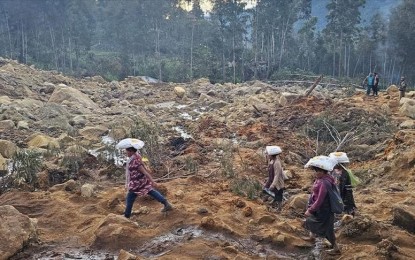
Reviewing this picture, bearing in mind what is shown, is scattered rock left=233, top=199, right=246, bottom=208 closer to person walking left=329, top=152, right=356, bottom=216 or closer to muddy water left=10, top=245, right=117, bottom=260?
person walking left=329, top=152, right=356, bottom=216

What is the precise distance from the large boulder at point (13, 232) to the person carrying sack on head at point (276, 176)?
3.29 m

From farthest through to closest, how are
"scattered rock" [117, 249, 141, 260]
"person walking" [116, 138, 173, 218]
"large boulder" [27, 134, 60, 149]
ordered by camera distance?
1. "large boulder" [27, 134, 60, 149]
2. "person walking" [116, 138, 173, 218]
3. "scattered rock" [117, 249, 141, 260]

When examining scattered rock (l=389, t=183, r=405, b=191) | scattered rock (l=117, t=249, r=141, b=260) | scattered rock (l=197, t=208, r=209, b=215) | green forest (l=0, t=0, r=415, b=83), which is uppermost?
green forest (l=0, t=0, r=415, b=83)

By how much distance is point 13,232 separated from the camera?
463cm

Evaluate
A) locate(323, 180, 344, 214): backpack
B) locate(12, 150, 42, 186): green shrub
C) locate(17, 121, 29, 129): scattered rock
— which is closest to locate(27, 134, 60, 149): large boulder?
locate(17, 121, 29, 129): scattered rock

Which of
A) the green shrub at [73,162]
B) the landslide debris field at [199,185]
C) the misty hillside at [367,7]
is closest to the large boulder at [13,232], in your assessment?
the landslide debris field at [199,185]

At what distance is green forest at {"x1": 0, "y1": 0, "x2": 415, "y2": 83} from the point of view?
35.2 meters

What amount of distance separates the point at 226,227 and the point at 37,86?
17.2m

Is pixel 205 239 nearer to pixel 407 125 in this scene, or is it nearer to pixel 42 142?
pixel 42 142

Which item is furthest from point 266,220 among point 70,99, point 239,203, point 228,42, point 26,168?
point 228,42

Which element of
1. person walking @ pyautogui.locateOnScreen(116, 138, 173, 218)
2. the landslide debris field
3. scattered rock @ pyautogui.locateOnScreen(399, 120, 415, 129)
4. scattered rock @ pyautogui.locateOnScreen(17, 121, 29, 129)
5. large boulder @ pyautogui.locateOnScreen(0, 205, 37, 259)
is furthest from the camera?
scattered rock @ pyautogui.locateOnScreen(17, 121, 29, 129)

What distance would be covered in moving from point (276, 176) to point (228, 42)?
35585mm

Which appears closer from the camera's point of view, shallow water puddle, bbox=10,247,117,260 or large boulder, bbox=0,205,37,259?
large boulder, bbox=0,205,37,259

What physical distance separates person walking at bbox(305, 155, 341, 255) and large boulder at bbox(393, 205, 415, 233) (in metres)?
1.17
